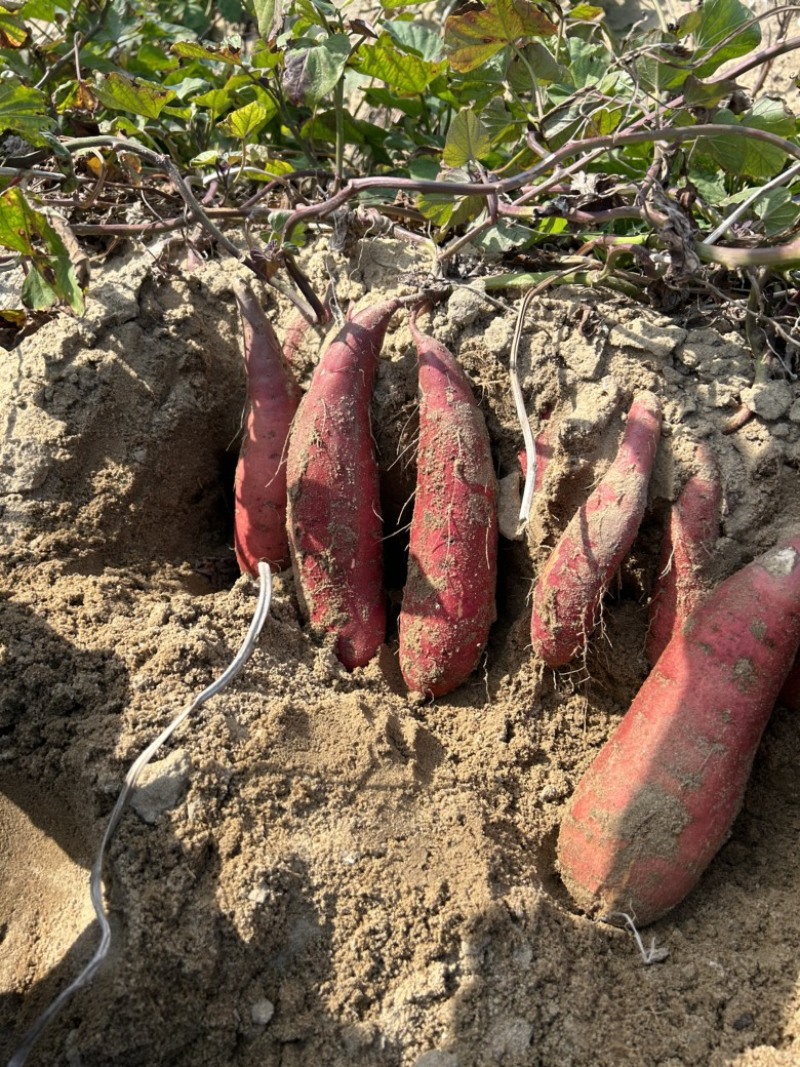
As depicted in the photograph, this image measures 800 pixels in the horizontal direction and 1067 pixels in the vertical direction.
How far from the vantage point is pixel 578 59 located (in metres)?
1.86

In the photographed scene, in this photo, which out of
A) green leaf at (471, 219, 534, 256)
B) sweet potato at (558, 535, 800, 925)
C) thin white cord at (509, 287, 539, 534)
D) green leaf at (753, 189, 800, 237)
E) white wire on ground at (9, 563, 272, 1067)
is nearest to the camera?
white wire on ground at (9, 563, 272, 1067)

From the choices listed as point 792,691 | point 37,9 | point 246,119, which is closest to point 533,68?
point 246,119

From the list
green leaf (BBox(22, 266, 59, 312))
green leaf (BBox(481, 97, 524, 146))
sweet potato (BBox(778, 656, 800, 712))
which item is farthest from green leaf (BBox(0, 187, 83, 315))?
sweet potato (BBox(778, 656, 800, 712))

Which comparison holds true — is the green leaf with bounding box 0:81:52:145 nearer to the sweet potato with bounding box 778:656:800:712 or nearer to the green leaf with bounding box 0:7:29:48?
the green leaf with bounding box 0:7:29:48

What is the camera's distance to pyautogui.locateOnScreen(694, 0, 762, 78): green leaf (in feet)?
4.82

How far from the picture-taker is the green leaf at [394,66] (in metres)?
1.77

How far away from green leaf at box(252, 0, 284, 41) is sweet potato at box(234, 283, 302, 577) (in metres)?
0.55

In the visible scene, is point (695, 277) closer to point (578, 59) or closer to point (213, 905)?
point (578, 59)

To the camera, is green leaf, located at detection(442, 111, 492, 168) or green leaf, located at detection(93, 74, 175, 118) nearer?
green leaf, located at detection(442, 111, 492, 168)

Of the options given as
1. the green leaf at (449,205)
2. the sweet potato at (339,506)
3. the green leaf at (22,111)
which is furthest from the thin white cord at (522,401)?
the green leaf at (22,111)

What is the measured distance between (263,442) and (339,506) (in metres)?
0.23

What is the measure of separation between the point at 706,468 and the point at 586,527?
0.74 feet

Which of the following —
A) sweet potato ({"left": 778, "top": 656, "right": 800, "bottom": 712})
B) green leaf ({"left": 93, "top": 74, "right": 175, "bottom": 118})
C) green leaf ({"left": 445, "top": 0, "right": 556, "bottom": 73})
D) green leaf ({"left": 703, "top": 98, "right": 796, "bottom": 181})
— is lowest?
sweet potato ({"left": 778, "top": 656, "right": 800, "bottom": 712})

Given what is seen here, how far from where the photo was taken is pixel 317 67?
5.47 feet
